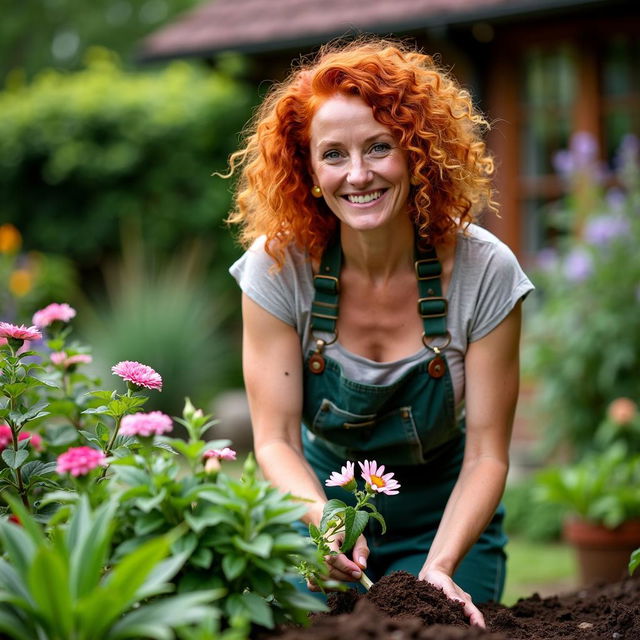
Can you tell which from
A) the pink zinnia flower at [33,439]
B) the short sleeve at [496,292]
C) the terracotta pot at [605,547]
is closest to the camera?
the pink zinnia flower at [33,439]

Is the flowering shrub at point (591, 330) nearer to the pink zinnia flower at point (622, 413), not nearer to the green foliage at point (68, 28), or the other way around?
the pink zinnia flower at point (622, 413)

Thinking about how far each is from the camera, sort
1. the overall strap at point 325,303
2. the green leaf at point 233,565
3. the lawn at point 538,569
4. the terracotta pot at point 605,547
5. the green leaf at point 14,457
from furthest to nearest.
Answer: the lawn at point 538,569 < the terracotta pot at point 605,547 < the overall strap at point 325,303 < the green leaf at point 14,457 < the green leaf at point 233,565

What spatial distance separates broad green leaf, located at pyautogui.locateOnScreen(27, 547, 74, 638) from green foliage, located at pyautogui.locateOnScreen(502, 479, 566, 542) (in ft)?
13.9

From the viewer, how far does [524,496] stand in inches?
227

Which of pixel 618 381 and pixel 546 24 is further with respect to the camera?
pixel 546 24

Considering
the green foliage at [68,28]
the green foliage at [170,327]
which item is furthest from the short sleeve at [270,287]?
the green foliage at [68,28]

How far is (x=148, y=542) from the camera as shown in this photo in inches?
62.1

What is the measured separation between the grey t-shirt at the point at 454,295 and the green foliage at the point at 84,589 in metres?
1.18

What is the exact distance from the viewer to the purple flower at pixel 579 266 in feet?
17.8

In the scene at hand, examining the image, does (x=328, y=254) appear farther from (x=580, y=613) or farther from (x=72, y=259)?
(x=72, y=259)

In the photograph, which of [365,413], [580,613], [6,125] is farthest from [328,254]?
[6,125]

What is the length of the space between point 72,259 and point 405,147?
809cm

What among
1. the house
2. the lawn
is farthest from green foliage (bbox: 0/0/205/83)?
the lawn

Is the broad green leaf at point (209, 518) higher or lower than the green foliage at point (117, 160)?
lower
